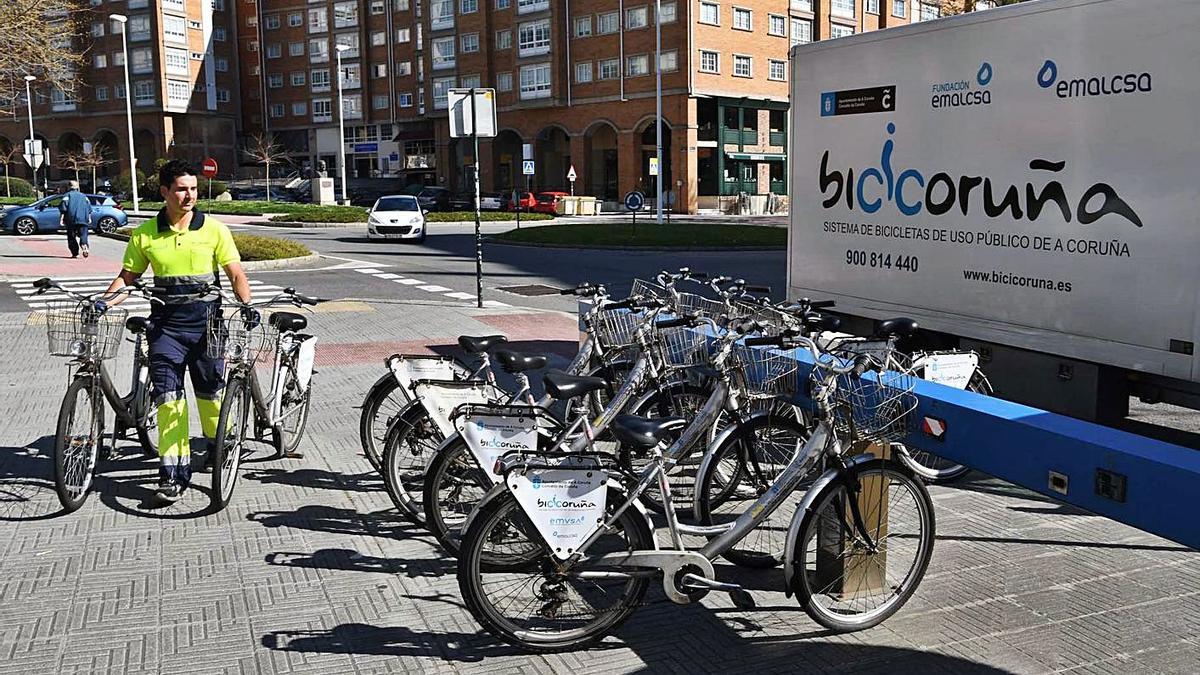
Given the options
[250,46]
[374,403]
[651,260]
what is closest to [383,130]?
[250,46]

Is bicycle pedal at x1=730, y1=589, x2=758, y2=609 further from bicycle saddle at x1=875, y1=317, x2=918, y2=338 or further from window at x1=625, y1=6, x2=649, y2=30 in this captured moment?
window at x1=625, y1=6, x2=649, y2=30

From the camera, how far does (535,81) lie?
6719cm

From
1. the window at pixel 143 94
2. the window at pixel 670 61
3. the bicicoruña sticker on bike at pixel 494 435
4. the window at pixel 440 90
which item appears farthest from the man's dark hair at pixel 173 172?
the window at pixel 143 94

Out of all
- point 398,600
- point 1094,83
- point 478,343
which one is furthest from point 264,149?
point 398,600

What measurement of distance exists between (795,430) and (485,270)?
62.9ft

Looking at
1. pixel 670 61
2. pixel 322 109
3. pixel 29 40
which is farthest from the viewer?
pixel 322 109

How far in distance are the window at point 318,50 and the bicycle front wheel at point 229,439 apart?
300ft

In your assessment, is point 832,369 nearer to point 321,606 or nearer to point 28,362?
point 321,606

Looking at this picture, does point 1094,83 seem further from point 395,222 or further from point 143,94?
point 143,94

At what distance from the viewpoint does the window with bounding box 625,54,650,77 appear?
198ft

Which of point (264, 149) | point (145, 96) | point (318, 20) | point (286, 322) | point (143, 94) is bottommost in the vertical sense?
point (286, 322)

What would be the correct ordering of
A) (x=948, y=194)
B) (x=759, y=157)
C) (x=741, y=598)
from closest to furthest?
1. (x=741, y=598)
2. (x=948, y=194)
3. (x=759, y=157)

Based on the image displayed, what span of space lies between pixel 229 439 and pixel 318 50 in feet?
305

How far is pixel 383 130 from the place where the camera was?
8862cm
